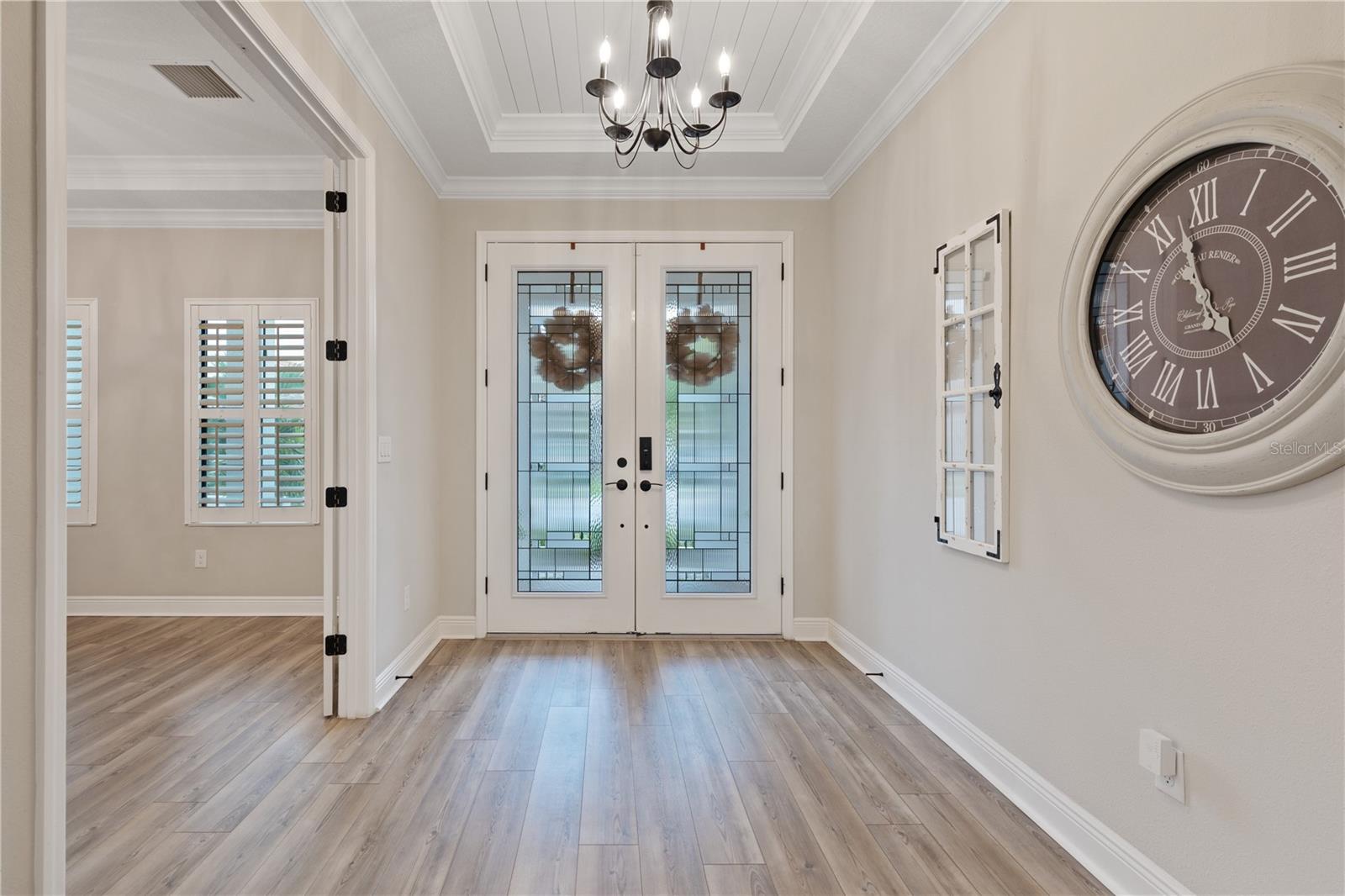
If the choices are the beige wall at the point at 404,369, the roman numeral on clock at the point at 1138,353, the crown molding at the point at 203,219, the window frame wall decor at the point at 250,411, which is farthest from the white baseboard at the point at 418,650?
the roman numeral on clock at the point at 1138,353

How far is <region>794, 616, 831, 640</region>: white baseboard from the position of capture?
409 cm

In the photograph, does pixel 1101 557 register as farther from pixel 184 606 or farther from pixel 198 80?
pixel 184 606

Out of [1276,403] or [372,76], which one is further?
[372,76]

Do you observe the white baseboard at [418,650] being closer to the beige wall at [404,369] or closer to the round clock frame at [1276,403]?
the beige wall at [404,369]

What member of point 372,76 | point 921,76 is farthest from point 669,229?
point 372,76

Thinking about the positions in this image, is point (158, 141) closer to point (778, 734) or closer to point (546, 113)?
point (546, 113)

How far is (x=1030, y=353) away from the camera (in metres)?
2.18

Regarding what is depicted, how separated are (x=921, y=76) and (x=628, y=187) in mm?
1802

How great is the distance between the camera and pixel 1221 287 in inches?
59.2

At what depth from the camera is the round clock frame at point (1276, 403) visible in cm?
127

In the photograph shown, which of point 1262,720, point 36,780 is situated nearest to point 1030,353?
point 1262,720

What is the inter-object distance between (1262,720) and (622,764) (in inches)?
74.7

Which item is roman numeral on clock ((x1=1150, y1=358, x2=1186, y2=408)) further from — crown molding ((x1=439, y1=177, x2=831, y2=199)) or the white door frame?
crown molding ((x1=439, y1=177, x2=831, y2=199))

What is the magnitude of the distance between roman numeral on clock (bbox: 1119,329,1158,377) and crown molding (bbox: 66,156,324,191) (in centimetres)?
436
